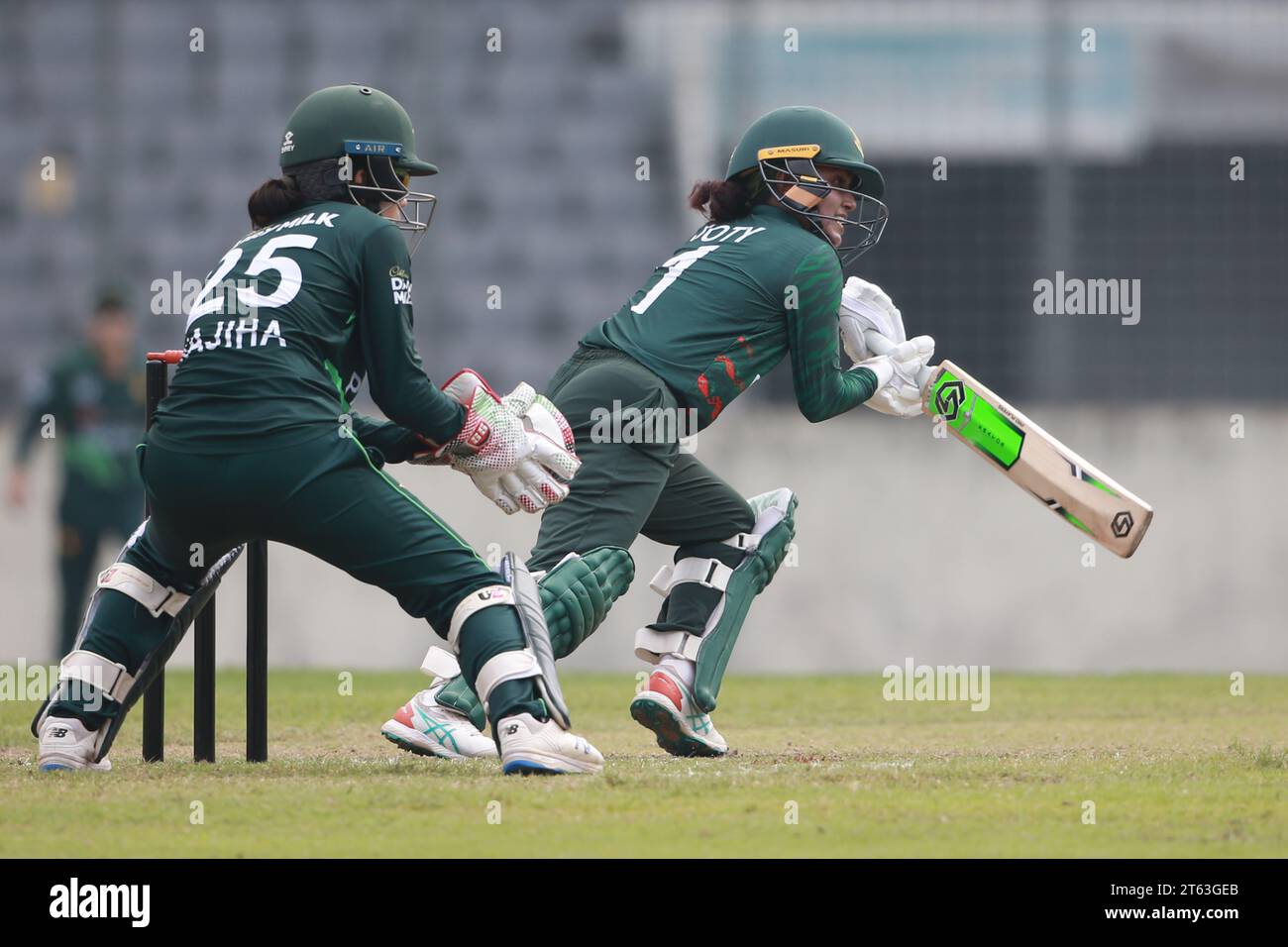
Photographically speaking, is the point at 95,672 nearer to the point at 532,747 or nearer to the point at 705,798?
the point at 532,747

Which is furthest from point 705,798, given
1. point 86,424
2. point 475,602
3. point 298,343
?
point 86,424

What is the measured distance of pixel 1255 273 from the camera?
35.1ft

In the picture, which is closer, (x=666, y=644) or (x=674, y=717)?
(x=674, y=717)

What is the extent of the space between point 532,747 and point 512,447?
78cm

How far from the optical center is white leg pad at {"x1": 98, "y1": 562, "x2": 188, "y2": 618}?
5176 millimetres

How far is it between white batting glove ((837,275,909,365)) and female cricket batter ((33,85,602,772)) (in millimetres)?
1549

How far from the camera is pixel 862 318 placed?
649 centimetres

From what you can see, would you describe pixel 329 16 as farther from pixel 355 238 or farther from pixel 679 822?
pixel 679 822

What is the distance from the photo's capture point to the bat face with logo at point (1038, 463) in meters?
6.24
